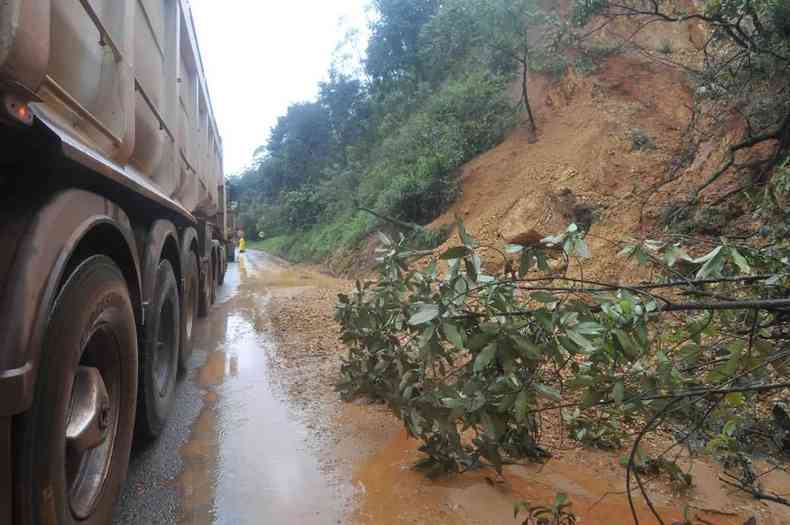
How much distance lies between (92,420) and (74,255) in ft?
2.09

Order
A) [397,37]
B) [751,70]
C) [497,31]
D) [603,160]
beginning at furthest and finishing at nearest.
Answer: [397,37]
[497,31]
[603,160]
[751,70]

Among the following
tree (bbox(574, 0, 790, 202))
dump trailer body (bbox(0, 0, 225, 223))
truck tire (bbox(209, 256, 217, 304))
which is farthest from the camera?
truck tire (bbox(209, 256, 217, 304))

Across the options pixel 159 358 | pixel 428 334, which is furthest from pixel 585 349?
pixel 159 358

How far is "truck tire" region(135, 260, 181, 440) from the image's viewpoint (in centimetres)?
302

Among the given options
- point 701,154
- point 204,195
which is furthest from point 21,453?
point 701,154

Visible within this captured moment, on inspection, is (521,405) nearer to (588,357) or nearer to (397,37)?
(588,357)

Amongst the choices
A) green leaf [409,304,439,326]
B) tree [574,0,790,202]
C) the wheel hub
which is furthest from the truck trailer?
tree [574,0,790,202]

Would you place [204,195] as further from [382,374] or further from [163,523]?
[163,523]

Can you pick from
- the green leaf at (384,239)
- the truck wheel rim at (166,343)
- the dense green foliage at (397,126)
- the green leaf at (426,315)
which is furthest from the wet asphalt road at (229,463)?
the dense green foliage at (397,126)

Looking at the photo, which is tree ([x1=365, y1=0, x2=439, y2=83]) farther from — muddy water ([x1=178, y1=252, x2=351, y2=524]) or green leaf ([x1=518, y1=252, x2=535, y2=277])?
green leaf ([x1=518, y1=252, x2=535, y2=277])

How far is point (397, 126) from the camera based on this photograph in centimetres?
2136

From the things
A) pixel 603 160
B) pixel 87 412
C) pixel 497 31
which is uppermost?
pixel 497 31

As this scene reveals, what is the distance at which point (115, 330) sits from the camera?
2334 millimetres

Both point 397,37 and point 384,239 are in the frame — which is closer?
point 384,239
